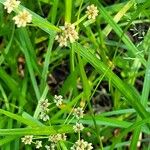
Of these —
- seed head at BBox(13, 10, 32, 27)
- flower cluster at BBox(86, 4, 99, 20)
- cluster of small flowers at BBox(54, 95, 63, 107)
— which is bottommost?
cluster of small flowers at BBox(54, 95, 63, 107)

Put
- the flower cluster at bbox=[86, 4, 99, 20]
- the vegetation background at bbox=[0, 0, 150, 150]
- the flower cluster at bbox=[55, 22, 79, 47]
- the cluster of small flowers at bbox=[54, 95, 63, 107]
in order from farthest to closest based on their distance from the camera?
1. the vegetation background at bbox=[0, 0, 150, 150]
2. the cluster of small flowers at bbox=[54, 95, 63, 107]
3. the flower cluster at bbox=[86, 4, 99, 20]
4. the flower cluster at bbox=[55, 22, 79, 47]

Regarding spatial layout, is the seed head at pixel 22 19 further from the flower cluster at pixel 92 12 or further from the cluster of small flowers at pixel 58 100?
the cluster of small flowers at pixel 58 100

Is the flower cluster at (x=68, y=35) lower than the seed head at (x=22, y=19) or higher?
lower

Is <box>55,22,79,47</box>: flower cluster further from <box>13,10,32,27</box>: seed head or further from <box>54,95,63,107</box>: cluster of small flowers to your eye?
<box>54,95,63,107</box>: cluster of small flowers

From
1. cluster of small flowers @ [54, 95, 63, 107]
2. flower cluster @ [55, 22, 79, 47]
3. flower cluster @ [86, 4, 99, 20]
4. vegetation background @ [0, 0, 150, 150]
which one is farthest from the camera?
vegetation background @ [0, 0, 150, 150]

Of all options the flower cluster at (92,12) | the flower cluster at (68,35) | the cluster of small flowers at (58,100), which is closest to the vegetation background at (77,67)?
the cluster of small flowers at (58,100)

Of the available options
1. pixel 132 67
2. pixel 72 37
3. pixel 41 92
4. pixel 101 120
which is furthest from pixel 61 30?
pixel 132 67

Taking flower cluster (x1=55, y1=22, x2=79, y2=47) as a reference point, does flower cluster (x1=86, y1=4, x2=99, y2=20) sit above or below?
above

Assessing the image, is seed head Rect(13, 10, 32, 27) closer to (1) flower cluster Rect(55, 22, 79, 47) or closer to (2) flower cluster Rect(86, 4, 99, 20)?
(1) flower cluster Rect(55, 22, 79, 47)

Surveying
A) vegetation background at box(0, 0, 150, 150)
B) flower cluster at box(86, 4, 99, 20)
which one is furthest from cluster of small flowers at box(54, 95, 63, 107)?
flower cluster at box(86, 4, 99, 20)

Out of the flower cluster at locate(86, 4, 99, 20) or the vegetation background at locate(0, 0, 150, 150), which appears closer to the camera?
Answer: the flower cluster at locate(86, 4, 99, 20)

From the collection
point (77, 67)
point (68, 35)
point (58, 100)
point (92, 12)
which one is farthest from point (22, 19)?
point (77, 67)
